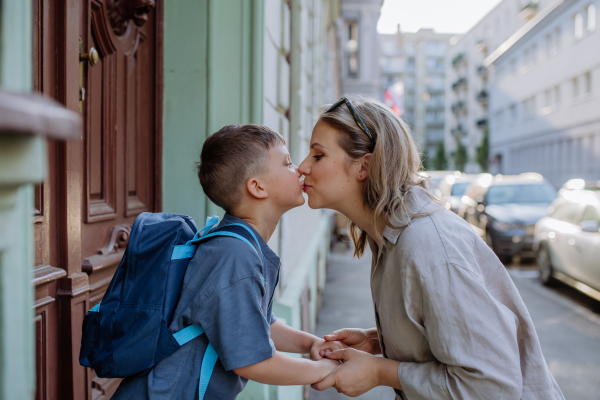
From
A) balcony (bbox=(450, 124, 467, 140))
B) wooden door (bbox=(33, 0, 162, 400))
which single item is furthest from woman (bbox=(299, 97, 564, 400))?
balcony (bbox=(450, 124, 467, 140))

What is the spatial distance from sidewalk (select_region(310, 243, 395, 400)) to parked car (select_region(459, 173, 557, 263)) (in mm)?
2997

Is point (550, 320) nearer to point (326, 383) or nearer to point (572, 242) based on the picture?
point (572, 242)

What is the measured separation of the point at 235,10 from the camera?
2.94 metres

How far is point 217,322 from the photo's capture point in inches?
53.2

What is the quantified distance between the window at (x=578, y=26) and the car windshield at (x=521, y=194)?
19.0 meters

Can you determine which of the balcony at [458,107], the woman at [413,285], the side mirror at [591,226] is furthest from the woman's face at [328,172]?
the balcony at [458,107]

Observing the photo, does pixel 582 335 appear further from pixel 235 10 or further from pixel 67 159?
Answer: pixel 67 159

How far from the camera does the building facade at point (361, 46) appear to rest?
25938 mm

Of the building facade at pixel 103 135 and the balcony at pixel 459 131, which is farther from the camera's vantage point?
the balcony at pixel 459 131

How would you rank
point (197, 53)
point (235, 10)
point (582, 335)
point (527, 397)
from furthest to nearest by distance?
point (582, 335), point (235, 10), point (197, 53), point (527, 397)

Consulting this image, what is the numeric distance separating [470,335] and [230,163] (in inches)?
37.5

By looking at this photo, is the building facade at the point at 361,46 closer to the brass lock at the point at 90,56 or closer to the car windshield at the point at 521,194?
the car windshield at the point at 521,194

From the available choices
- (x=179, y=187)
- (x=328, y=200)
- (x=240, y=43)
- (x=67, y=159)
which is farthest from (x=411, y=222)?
(x=240, y=43)

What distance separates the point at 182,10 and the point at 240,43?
0.39m
